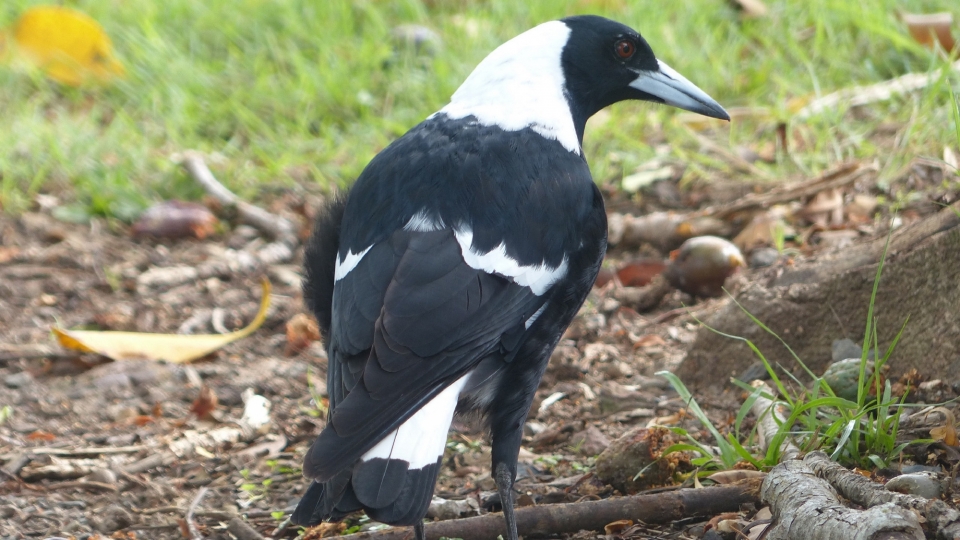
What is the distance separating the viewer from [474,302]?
2047 millimetres

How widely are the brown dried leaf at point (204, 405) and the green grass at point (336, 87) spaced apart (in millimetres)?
1567

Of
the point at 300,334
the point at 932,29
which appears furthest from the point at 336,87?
the point at 932,29

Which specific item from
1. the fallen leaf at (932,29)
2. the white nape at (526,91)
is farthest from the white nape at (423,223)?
the fallen leaf at (932,29)

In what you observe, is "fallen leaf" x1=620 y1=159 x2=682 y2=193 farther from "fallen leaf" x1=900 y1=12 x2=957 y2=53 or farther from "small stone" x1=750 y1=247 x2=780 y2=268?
"fallen leaf" x1=900 y1=12 x2=957 y2=53

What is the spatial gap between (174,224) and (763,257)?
7.08 ft

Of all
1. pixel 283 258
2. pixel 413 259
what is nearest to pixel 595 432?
pixel 413 259

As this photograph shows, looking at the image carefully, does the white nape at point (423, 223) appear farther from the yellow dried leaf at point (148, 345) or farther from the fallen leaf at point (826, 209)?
the fallen leaf at point (826, 209)

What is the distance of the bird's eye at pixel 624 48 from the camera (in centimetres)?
284

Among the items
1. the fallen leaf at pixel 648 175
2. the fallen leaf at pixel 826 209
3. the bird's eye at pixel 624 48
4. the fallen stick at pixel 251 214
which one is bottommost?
the fallen leaf at pixel 826 209

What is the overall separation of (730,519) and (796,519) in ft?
0.90

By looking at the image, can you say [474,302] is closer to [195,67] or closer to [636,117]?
[636,117]

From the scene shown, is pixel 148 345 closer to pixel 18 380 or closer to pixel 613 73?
pixel 18 380

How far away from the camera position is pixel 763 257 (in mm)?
3289

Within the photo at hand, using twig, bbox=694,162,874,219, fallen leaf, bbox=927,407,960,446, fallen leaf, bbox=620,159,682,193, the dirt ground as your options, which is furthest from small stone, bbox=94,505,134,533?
fallen leaf, bbox=620,159,682,193
